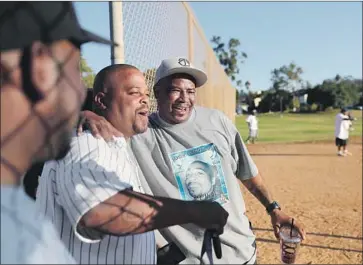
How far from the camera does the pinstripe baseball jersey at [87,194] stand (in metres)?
1.16

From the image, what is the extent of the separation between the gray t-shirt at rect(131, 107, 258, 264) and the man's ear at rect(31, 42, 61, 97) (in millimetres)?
1541

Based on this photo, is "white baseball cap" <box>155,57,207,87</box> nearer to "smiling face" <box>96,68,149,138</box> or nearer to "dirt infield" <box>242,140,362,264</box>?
"smiling face" <box>96,68,149,138</box>

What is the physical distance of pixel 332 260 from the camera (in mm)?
5762

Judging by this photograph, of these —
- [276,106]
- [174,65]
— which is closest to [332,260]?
[174,65]

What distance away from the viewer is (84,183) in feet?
3.84

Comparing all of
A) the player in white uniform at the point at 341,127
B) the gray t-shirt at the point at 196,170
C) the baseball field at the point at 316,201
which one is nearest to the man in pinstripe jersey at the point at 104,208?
the gray t-shirt at the point at 196,170

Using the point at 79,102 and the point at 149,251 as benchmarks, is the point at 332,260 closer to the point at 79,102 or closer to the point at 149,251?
the point at 149,251

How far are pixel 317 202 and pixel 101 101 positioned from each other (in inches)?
324

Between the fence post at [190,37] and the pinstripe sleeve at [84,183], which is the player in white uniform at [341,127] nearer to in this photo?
the fence post at [190,37]

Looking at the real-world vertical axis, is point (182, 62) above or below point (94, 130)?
above

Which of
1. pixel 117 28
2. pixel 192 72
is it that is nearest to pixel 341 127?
pixel 192 72

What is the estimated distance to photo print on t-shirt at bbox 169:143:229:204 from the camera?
235 cm

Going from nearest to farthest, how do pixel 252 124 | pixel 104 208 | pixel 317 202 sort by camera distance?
pixel 104 208
pixel 317 202
pixel 252 124

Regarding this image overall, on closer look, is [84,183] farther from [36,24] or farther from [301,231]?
[301,231]
